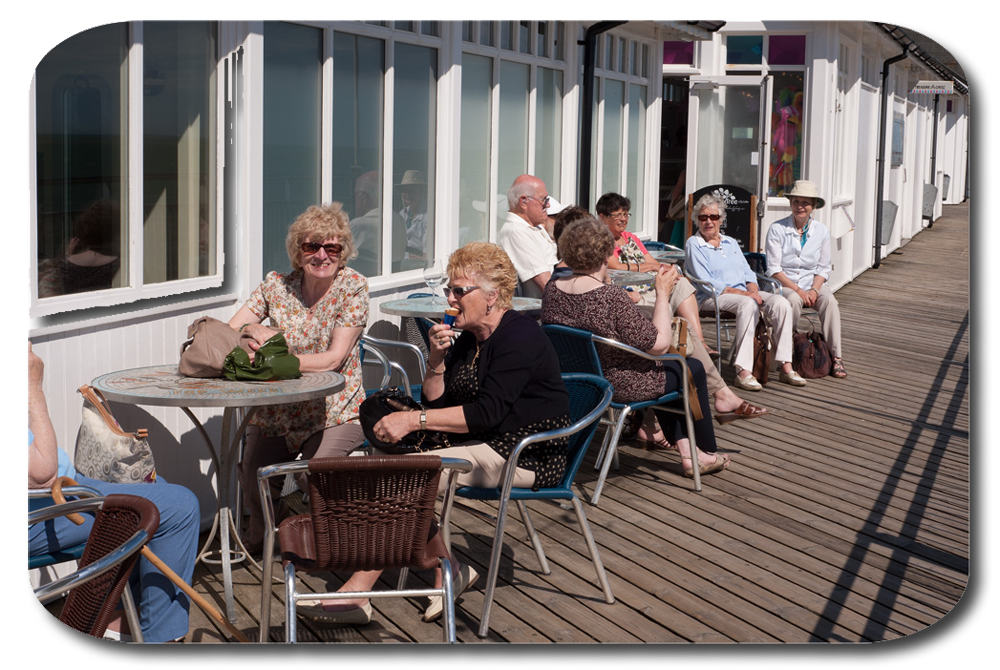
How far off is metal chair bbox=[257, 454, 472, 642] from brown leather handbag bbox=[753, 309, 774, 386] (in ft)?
15.9

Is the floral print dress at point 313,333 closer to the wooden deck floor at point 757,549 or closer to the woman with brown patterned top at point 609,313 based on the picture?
the wooden deck floor at point 757,549

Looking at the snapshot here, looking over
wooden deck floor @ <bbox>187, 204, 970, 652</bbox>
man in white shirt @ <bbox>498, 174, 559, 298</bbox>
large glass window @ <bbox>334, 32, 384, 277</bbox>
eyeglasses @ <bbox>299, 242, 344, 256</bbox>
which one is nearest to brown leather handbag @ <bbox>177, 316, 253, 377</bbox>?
eyeglasses @ <bbox>299, 242, 344, 256</bbox>

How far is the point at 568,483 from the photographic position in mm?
3369

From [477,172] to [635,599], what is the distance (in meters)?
3.83

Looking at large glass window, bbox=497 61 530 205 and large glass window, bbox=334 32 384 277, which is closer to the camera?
large glass window, bbox=334 32 384 277

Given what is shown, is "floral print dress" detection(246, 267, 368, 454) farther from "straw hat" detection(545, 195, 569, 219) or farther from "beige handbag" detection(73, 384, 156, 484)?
"straw hat" detection(545, 195, 569, 219)

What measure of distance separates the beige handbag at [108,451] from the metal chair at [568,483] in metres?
1.03

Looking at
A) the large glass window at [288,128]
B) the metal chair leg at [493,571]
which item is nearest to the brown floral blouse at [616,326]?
the large glass window at [288,128]

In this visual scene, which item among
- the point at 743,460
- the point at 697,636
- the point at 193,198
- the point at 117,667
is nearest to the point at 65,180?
the point at 193,198

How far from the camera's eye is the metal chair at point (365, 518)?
254 centimetres

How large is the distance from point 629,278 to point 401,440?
311 cm

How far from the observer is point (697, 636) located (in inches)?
131

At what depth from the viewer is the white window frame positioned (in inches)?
137

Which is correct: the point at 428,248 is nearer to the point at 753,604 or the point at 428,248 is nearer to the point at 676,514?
the point at 676,514
